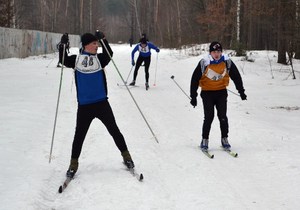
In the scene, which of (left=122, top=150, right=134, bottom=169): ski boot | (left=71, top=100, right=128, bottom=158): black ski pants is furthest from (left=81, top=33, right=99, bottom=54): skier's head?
(left=122, top=150, right=134, bottom=169): ski boot

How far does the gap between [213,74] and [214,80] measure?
105 millimetres

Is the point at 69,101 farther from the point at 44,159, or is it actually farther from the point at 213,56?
the point at 213,56

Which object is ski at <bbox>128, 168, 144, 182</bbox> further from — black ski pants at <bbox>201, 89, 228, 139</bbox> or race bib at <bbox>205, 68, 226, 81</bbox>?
race bib at <bbox>205, 68, 226, 81</bbox>

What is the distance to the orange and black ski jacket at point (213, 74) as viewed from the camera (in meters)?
5.86

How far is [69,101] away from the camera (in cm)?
1052

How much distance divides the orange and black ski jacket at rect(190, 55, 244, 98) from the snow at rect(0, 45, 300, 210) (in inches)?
43.9

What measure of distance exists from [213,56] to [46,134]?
361cm

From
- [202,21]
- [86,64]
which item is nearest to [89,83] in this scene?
[86,64]

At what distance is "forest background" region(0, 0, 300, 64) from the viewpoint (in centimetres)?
1563

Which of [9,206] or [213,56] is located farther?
[213,56]

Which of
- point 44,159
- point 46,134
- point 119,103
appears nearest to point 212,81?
point 44,159

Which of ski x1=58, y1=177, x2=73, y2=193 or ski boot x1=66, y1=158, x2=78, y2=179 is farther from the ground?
ski boot x1=66, y1=158, x2=78, y2=179

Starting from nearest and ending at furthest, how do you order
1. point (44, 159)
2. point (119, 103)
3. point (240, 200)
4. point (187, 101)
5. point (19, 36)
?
point (240, 200) → point (44, 159) → point (119, 103) → point (187, 101) → point (19, 36)

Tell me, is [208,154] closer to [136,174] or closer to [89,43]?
[136,174]
